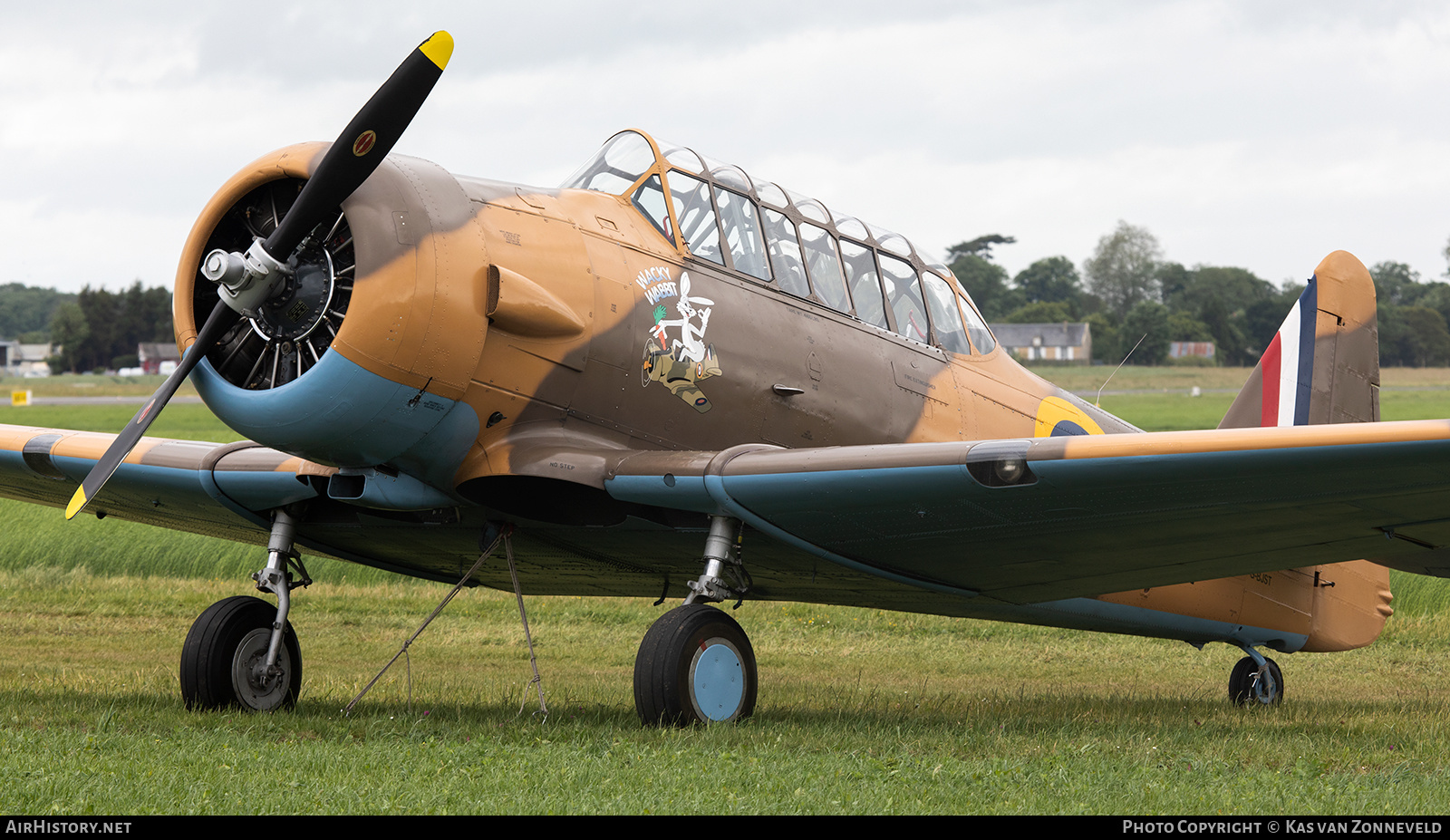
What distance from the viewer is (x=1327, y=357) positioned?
1099 centimetres

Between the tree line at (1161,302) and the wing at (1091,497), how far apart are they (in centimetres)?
8397

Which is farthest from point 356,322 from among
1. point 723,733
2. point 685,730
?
point 723,733

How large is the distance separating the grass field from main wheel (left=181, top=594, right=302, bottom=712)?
0.23 m

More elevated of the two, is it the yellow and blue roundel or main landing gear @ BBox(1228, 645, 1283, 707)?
the yellow and blue roundel

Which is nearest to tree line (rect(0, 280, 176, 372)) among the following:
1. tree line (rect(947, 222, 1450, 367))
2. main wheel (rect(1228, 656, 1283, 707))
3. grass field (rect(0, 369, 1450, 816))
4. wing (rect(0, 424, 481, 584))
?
tree line (rect(947, 222, 1450, 367))

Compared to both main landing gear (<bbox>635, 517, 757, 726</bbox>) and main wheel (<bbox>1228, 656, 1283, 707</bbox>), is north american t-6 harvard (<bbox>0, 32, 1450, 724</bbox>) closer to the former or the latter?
main landing gear (<bbox>635, 517, 757, 726</bbox>)

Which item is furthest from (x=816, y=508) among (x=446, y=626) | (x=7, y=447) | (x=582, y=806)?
(x=446, y=626)

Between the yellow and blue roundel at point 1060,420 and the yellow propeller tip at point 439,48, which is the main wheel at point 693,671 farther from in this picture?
the yellow and blue roundel at point 1060,420

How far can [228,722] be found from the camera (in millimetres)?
7109

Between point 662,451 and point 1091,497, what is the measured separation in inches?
92.8

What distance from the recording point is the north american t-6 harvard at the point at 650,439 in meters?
6.43

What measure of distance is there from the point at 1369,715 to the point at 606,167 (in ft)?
21.0

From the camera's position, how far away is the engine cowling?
643 centimetres

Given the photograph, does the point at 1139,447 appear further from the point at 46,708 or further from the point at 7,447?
the point at 7,447
